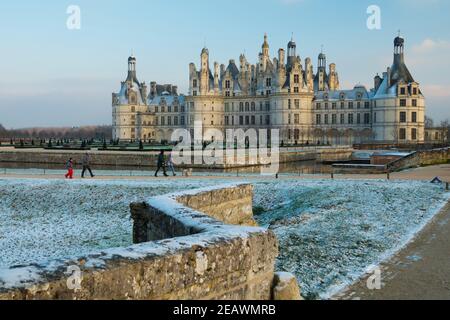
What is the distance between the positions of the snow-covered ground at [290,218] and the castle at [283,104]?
56.2 metres

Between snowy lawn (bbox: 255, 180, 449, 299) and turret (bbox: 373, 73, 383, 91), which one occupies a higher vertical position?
turret (bbox: 373, 73, 383, 91)

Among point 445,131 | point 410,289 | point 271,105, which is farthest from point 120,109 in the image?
point 410,289

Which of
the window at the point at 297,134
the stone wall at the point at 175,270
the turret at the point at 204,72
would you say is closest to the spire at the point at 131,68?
the turret at the point at 204,72

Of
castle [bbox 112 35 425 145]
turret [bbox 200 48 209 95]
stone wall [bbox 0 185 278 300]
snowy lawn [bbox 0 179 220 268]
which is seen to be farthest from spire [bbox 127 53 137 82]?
stone wall [bbox 0 185 278 300]

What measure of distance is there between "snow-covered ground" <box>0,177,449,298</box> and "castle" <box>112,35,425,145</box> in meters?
56.2

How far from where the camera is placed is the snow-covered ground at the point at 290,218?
443 inches

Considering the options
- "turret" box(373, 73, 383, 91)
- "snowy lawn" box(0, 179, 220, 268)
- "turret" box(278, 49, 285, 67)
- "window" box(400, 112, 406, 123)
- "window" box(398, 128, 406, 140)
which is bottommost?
"snowy lawn" box(0, 179, 220, 268)

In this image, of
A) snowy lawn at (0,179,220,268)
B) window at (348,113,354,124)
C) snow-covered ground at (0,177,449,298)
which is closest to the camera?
snow-covered ground at (0,177,449,298)

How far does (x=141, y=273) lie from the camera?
5441mm

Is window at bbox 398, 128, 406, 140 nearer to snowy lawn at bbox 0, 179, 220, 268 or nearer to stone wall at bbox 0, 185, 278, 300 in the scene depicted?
snowy lawn at bbox 0, 179, 220, 268

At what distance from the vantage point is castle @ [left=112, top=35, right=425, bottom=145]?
7841cm

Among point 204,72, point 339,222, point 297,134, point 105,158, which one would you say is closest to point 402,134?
point 297,134

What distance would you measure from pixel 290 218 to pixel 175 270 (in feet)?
35.1

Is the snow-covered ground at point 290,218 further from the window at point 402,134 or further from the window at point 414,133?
the window at point 414,133
